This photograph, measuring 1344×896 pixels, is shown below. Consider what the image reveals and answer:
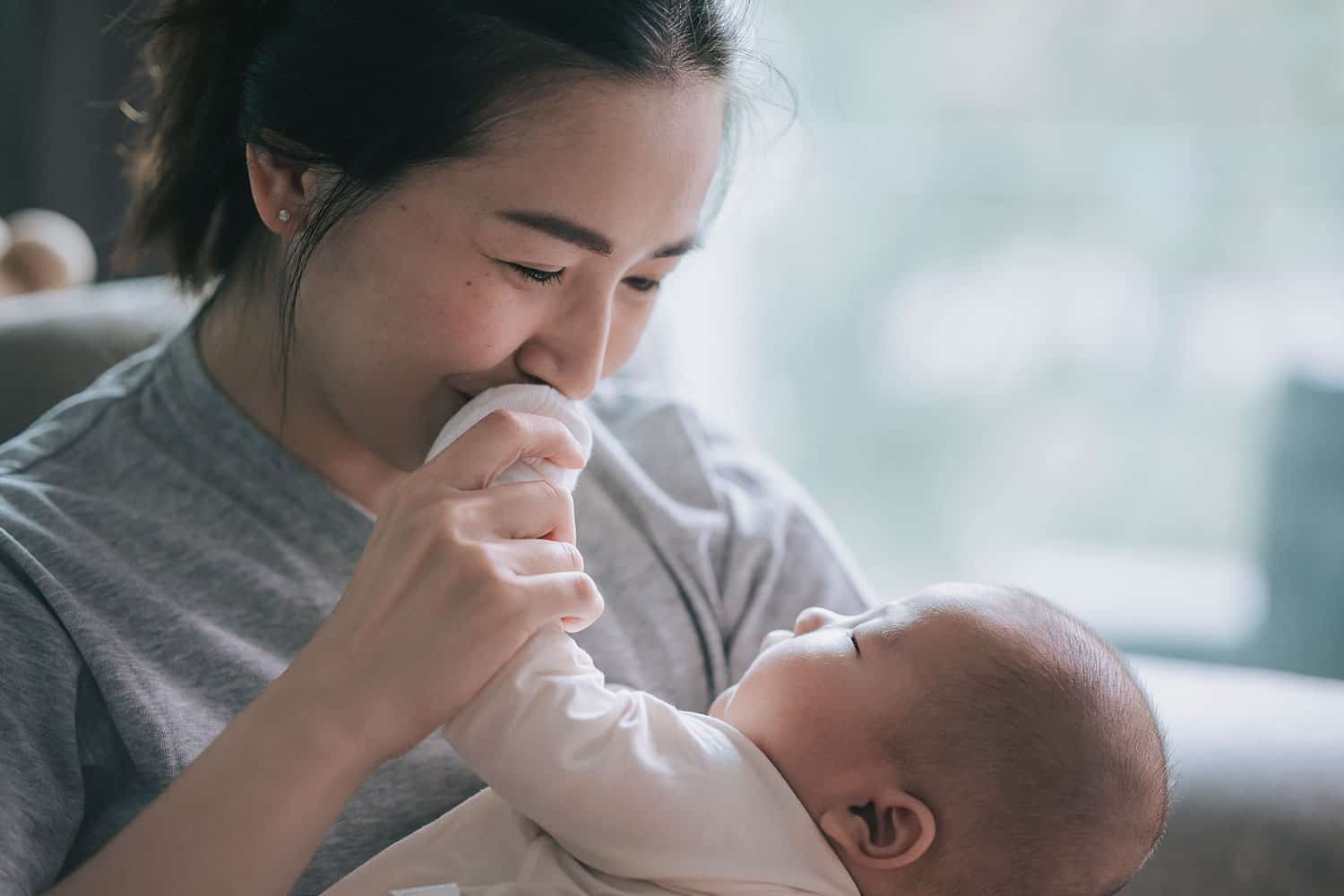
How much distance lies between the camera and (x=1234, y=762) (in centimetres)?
116

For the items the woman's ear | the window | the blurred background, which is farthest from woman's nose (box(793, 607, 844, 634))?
the window

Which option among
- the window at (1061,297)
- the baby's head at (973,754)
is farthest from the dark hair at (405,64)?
the window at (1061,297)

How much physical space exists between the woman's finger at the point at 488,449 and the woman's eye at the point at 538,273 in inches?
4.4

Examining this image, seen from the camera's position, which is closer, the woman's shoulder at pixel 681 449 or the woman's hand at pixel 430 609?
the woman's hand at pixel 430 609

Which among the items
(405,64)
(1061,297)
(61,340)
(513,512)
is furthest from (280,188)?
(1061,297)

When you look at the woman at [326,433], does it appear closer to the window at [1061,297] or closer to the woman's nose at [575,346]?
the woman's nose at [575,346]

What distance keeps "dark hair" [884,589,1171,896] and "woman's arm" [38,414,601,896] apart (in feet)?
1.02

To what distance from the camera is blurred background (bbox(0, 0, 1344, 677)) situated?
271 cm

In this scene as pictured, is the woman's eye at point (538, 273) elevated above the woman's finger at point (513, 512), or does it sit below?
above

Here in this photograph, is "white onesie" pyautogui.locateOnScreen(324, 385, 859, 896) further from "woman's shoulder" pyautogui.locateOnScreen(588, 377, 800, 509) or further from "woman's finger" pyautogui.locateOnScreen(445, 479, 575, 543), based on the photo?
"woman's shoulder" pyautogui.locateOnScreen(588, 377, 800, 509)

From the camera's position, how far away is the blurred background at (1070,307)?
8.89ft

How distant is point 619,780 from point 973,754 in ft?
0.92

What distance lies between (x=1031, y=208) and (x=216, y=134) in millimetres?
2259

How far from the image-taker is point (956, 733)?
0.91 m
